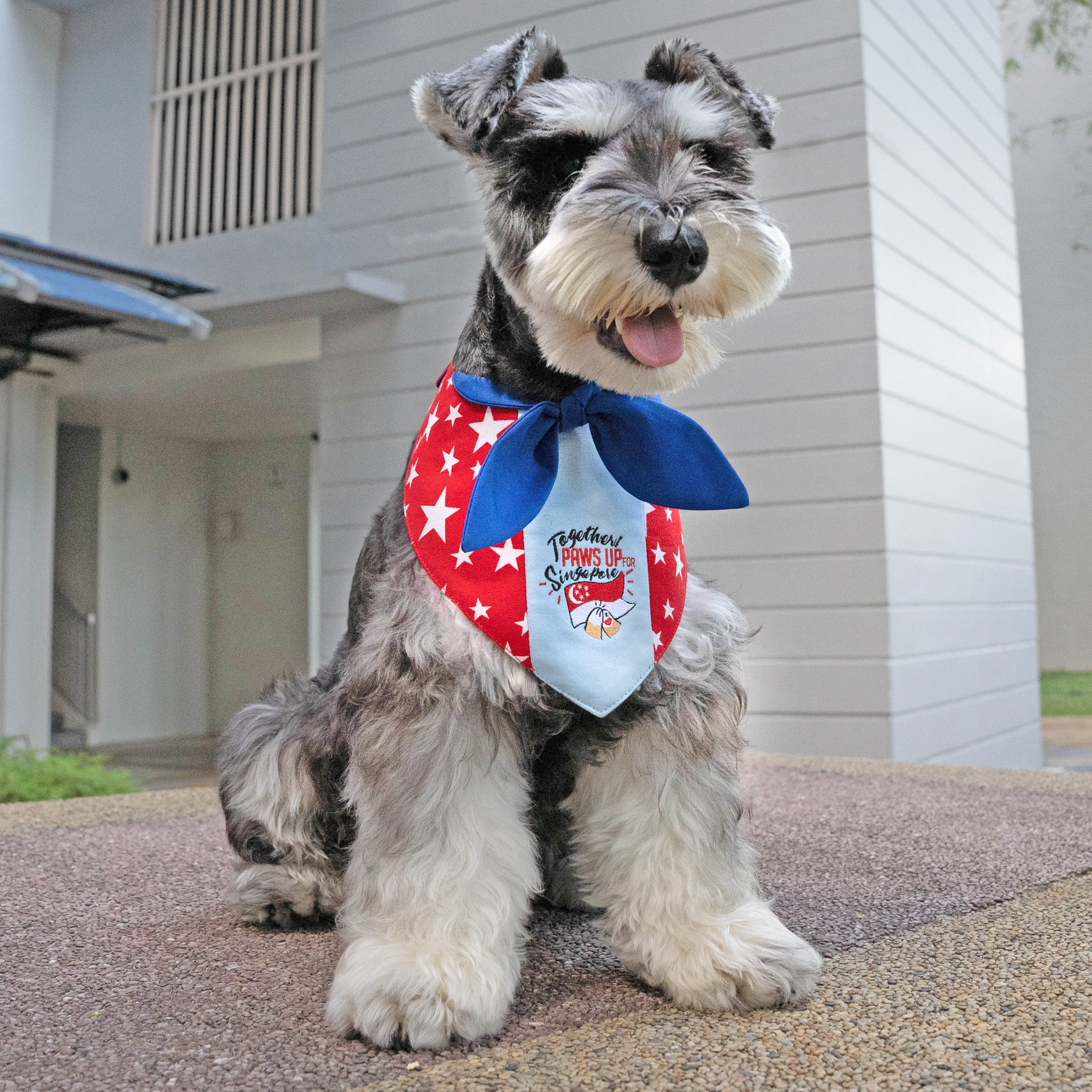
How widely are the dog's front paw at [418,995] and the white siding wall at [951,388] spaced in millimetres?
3583

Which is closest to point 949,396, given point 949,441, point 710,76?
point 949,441

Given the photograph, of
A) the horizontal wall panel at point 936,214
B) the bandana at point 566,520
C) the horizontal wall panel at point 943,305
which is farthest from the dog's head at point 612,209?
the horizontal wall panel at point 936,214

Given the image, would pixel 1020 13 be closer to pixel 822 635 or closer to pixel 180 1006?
pixel 822 635

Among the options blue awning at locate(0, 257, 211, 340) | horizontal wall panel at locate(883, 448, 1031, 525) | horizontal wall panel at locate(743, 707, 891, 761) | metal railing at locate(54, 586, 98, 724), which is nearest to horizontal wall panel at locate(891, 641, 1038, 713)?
horizontal wall panel at locate(743, 707, 891, 761)

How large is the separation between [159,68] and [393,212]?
2.50 meters

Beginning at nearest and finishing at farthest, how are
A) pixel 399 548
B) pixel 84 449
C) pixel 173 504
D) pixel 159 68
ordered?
pixel 399 548 → pixel 159 68 → pixel 84 449 → pixel 173 504

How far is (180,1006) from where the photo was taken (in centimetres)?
149

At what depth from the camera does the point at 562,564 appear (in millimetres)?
1535

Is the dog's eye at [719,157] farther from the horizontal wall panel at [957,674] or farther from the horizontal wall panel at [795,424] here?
A: the horizontal wall panel at [957,674]

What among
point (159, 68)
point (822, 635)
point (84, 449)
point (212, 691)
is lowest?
point (212, 691)

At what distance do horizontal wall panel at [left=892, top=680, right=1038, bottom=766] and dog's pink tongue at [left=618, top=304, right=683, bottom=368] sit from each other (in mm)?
3486

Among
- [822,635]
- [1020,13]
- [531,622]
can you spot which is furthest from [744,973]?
[1020,13]

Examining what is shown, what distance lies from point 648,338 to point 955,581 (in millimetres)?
4414

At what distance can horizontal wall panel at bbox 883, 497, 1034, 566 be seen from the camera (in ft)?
15.8
